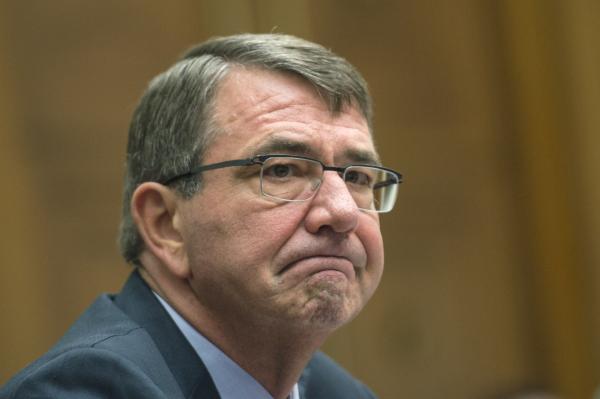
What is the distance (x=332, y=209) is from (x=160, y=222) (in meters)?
0.43

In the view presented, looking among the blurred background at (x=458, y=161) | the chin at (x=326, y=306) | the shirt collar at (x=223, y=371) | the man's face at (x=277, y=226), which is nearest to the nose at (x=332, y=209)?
the man's face at (x=277, y=226)

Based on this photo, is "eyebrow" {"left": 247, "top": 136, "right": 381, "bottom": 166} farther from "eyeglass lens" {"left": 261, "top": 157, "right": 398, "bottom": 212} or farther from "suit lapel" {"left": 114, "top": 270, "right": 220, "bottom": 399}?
"suit lapel" {"left": 114, "top": 270, "right": 220, "bottom": 399}

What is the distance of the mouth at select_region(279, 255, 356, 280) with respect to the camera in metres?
1.80

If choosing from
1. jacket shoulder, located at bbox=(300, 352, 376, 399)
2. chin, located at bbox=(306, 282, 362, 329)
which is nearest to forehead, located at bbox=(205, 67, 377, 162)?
chin, located at bbox=(306, 282, 362, 329)

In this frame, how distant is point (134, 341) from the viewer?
1.78 m

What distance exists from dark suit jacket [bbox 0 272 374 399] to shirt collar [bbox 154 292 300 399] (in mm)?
64

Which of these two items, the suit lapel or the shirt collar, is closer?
the suit lapel

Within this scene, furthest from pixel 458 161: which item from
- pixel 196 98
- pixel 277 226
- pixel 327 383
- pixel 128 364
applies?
pixel 128 364

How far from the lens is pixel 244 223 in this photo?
184 cm

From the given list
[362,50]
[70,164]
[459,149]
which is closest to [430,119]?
[459,149]

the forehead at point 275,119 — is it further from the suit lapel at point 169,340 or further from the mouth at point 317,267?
the suit lapel at point 169,340

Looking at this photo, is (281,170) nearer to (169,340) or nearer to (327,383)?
(169,340)

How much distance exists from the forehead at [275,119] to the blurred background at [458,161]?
1.75 metres

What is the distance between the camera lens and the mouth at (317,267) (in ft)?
5.92
